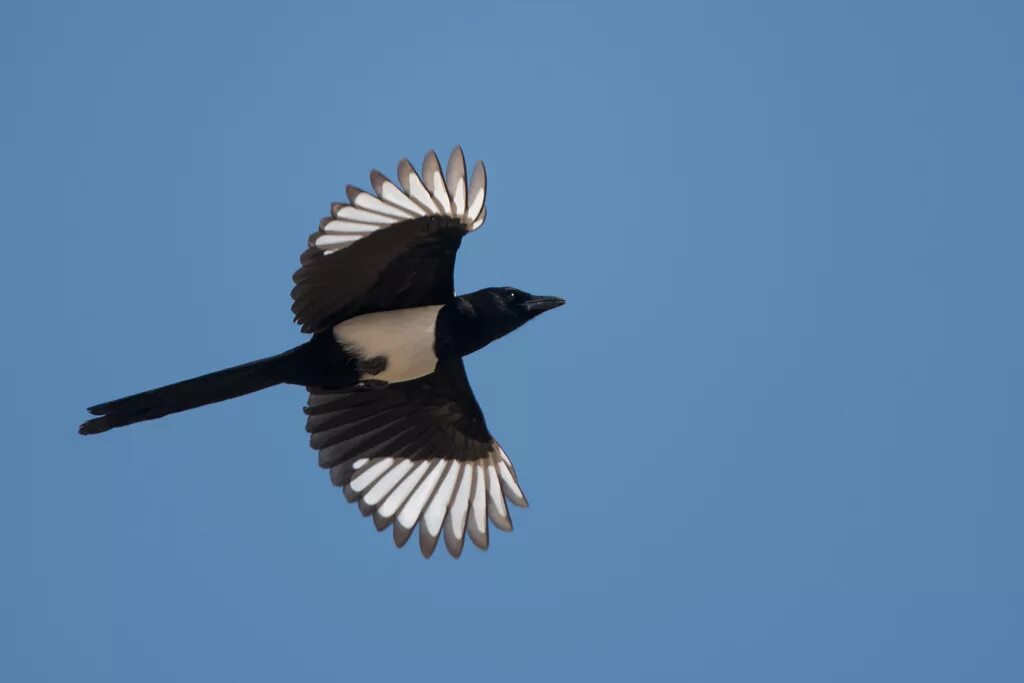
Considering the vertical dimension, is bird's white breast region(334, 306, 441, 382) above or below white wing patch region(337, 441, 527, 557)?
above

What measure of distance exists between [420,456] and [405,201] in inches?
61.7

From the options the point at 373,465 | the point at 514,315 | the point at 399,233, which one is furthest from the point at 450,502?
the point at 399,233

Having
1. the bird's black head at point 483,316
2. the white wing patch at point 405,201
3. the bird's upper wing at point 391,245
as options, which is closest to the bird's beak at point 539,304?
the bird's black head at point 483,316

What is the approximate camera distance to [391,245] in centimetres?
706

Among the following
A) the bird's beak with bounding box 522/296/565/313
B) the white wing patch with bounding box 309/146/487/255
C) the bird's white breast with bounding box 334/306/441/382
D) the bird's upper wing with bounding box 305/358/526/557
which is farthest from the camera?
the bird's upper wing with bounding box 305/358/526/557

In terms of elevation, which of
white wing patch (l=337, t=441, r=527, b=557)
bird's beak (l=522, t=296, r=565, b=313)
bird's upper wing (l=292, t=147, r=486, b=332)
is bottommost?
white wing patch (l=337, t=441, r=527, b=557)

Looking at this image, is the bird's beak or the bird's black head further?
the bird's beak

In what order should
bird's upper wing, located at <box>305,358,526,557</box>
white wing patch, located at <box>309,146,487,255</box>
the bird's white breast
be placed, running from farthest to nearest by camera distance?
bird's upper wing, located at <box>305,358,526,557</box> < the bird's white breast < white wing patch, located at <box>309,146,487,255</box>

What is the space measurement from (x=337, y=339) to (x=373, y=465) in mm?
813

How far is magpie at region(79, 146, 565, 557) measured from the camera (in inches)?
273

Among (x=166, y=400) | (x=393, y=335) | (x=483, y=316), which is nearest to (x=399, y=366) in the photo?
(x=393, y=335)

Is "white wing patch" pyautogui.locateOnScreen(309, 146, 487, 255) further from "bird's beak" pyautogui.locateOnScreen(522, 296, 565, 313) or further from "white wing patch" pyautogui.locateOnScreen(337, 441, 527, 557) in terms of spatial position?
"white wing patch" pyautogui.locateOnScreen(337, 441, 527, 557)

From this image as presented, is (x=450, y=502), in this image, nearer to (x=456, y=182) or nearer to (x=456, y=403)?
(x=456, y=403)

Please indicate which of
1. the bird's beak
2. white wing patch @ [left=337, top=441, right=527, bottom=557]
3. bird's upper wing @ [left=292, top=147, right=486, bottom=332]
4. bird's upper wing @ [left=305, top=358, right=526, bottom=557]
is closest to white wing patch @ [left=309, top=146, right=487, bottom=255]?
bird's upper wing @ [left=292, top=147, right=486, bottom=332]
